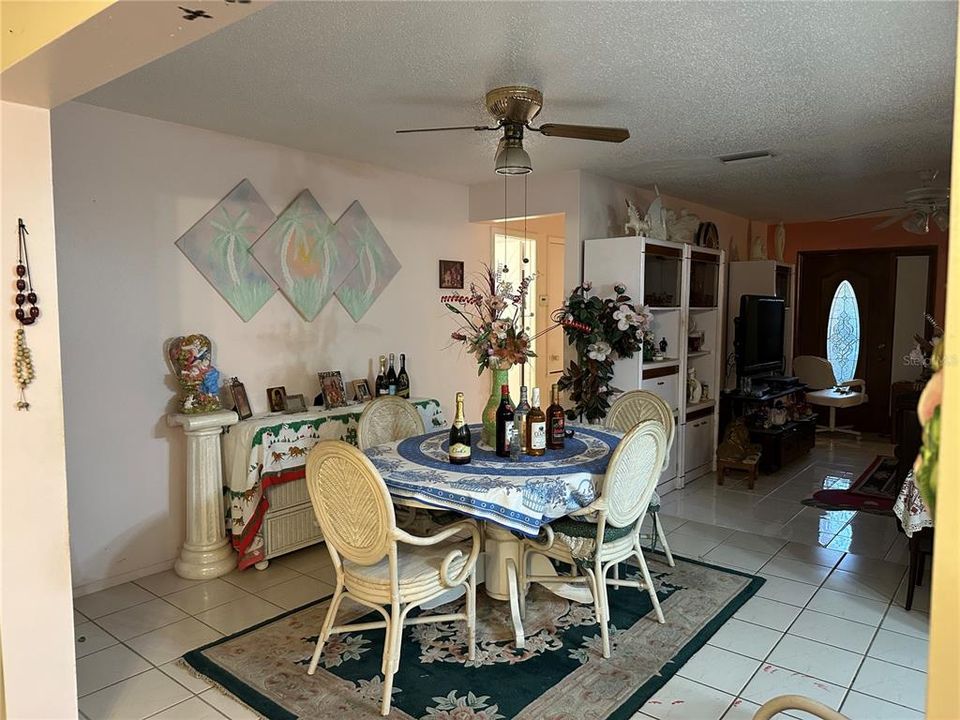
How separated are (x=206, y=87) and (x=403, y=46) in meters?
1.03

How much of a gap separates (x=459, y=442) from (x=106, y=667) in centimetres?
165

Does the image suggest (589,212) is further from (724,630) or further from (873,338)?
(873,338)

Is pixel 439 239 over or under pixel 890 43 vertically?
under

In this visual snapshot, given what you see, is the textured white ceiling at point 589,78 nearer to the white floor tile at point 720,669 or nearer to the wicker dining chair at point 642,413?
the wicker dining chair at point 642,413

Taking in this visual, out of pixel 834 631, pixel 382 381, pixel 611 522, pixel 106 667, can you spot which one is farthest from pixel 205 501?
pixel 834 631

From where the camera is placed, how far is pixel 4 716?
77.0 inches

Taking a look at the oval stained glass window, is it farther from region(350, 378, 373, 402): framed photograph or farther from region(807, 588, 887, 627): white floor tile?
region(350, 378, 373, 402): framed photograph

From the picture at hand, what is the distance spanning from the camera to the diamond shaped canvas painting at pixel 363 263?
434cm

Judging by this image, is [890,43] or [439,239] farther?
[439,239]

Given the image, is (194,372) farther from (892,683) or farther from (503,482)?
(892,683)

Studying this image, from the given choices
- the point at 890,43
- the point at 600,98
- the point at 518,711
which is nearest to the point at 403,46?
the point at 600,98

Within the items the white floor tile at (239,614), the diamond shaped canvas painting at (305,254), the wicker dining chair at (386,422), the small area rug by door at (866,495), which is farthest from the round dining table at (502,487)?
the small area rug by door at (866,495)

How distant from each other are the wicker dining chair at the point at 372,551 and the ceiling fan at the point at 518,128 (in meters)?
1.36

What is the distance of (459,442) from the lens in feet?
9.71
